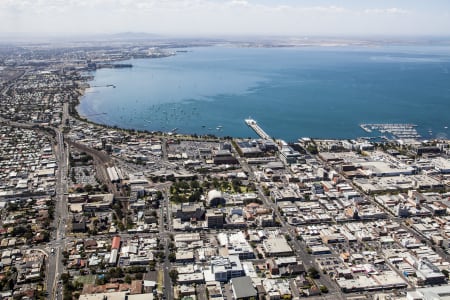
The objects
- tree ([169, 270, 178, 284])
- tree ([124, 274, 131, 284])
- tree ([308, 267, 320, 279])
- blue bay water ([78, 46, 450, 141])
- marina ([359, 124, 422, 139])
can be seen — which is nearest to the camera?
tree ([124, 274, 131, 284])

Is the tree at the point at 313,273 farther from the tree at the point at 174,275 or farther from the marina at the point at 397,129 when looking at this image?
the marina at the point at 397,129

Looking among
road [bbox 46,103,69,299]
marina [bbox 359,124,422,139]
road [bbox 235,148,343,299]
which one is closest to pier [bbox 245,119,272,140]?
marina [bbox 359,124,422,139]

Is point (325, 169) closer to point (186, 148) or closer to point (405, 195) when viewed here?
point (405, 195)

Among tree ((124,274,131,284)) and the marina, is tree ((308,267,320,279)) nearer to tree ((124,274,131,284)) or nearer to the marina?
tree ((124,274,131,284))

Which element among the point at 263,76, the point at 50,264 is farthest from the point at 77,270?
the point at 263,76

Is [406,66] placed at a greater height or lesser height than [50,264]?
greater

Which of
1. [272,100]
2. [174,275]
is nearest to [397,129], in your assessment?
[272,100]

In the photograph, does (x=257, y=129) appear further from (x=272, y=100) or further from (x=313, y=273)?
(x=313, y=273)
